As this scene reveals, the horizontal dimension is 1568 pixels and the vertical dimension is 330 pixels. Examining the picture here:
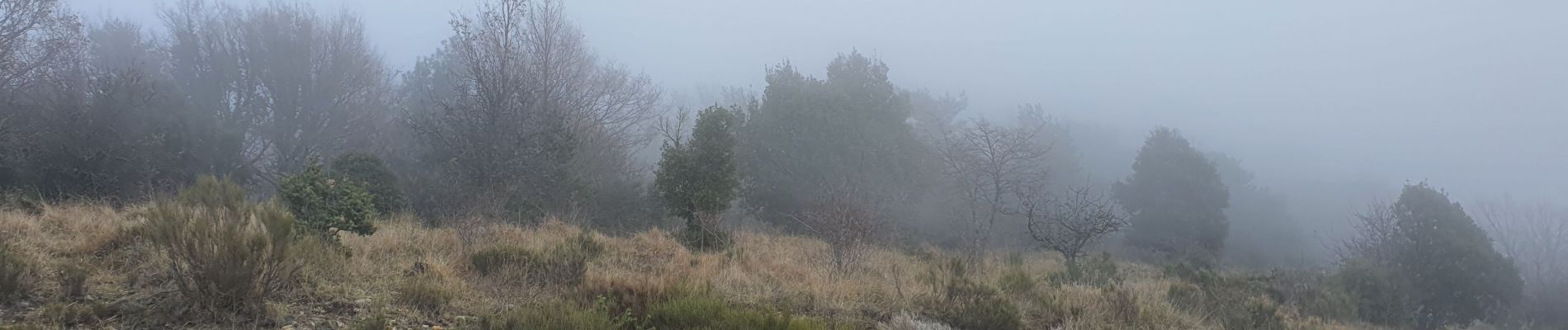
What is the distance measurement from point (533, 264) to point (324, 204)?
2.01m

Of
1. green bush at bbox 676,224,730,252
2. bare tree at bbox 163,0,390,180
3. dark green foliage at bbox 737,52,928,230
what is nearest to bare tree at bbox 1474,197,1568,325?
dark green foliage at bbox 737,52,928,230

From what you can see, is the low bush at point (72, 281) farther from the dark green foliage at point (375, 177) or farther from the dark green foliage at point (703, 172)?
the dark green foliage at point (375, 177)

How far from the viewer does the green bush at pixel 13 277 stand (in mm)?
4051

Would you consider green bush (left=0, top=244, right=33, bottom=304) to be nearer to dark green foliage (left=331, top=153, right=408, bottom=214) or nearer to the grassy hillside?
the grassy hillside

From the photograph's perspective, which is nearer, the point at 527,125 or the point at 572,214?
the point at 572,214

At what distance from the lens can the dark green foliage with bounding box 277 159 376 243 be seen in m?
6.15

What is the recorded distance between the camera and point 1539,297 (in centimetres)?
2336

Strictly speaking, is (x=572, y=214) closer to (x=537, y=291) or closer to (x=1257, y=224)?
(x=537, y=291)

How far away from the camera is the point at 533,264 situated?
608 cm

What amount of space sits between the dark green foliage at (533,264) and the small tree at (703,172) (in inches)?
190

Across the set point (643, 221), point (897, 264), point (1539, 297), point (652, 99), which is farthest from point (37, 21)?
point (1539, 297)

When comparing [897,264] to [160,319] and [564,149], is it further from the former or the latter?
[564,149]

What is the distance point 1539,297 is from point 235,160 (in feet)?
124

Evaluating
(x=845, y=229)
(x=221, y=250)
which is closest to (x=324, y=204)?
(x=221, y=250)
